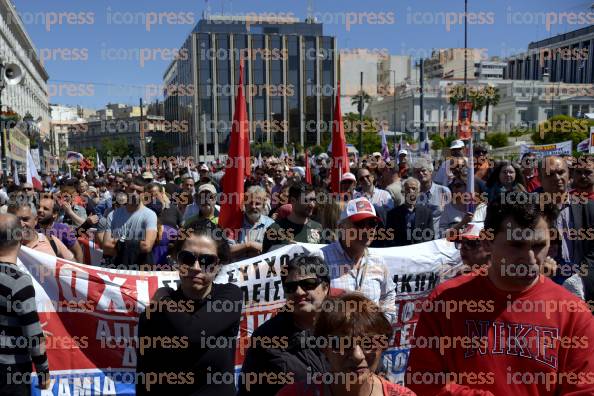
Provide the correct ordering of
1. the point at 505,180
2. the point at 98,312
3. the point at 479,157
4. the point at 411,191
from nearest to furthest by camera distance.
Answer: the point at 98,312
the point at 411,191
the point at 505,180
the point at 479,157

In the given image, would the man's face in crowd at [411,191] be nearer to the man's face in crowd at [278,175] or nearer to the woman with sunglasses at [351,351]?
the woman with sunglasses at [351,351]

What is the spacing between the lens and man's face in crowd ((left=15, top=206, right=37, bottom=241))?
4.57 meters

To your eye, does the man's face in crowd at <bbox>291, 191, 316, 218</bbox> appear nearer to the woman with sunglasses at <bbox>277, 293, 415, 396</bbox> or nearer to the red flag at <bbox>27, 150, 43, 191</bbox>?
the woman with sunglasses at <bbox>277, 293, 415, 396</bbox>

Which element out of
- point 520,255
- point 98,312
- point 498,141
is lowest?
point 98,312

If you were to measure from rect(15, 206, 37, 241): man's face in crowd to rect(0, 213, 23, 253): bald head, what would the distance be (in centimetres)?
121

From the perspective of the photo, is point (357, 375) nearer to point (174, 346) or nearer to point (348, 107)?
point (174, 346)

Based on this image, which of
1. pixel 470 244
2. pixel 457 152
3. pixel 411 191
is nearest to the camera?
pixel 470 244

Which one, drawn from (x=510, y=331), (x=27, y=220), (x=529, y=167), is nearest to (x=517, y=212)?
(x=510, y=331)

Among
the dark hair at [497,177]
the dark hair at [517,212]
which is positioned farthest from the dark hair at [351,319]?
the dark hair at [497,177]

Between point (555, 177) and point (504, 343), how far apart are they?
319cm

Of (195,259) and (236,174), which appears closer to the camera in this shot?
(195,259)

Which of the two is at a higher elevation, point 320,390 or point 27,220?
point 27,220

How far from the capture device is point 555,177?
16.1ft

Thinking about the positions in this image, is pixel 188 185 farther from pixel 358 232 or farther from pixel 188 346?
pixel 188 346
